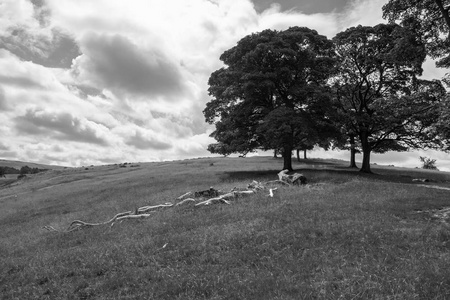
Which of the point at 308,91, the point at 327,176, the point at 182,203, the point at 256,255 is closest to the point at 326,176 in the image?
the point at 327,176

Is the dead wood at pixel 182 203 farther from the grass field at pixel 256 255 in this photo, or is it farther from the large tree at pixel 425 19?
the large tree at pixel 425 19

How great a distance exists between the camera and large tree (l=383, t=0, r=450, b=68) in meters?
19.1

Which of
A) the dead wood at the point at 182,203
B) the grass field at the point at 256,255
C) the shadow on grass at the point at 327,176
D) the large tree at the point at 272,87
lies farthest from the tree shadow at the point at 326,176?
the grass field at the point at 256,255

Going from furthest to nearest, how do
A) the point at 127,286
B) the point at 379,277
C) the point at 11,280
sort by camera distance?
1. the point at 11,280
2. the point at 127,286
3. the point at 379,277

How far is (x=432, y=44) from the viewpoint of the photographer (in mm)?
20156

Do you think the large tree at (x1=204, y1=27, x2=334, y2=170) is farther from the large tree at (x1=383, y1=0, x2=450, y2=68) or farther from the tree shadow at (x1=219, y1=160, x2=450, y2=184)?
the large tree at (x1=383, y1=0, x2=450, y2=68)

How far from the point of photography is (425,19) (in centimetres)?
1959

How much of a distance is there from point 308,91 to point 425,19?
15607mm

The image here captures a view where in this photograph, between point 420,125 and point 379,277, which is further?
point 420,125

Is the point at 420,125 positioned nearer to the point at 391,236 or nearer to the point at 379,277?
the point at 391,236

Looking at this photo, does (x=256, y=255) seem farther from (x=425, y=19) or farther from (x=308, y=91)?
(x=308, y=91)

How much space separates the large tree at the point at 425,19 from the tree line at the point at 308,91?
12827mm

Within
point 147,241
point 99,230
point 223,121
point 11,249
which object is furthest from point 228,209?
point 223,121

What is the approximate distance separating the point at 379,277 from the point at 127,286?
696 centimetres
